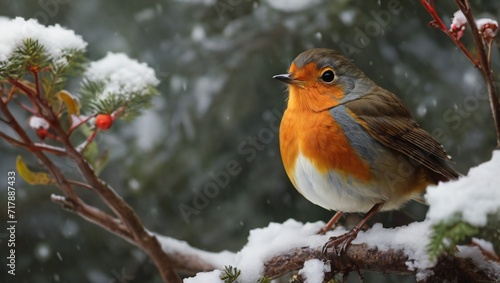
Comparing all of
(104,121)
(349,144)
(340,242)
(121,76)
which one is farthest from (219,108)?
(340,242)

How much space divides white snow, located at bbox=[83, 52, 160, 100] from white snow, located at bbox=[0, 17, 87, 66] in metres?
0.15

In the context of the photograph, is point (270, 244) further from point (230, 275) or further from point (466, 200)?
point (466, 200)

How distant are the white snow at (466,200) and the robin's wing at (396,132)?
692mm

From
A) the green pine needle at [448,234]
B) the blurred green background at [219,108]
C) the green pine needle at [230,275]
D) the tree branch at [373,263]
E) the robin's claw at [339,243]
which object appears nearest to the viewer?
the green pine needle at [448,234]

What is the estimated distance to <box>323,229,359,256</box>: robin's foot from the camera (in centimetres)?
142

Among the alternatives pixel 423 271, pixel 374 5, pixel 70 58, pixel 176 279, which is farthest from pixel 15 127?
pixel 374 5

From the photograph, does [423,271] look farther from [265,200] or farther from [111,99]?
[265,200]

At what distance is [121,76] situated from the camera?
5.98ft

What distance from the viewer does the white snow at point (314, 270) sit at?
4.43 ft

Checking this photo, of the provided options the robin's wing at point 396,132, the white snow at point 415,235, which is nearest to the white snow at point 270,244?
the white snow at point 415,235

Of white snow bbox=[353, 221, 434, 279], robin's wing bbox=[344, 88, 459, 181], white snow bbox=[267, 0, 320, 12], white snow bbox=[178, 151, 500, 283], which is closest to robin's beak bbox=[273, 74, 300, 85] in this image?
robin's wing bbox=[344, 88, 459, 181]

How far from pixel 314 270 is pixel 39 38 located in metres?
0.87

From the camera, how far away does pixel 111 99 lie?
1.75m

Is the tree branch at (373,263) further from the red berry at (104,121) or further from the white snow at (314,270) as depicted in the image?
the red berry at (104,121)
